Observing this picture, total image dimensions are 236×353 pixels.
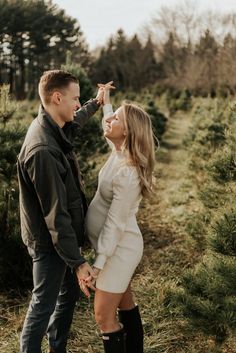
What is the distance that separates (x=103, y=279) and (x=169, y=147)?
39.8 ft

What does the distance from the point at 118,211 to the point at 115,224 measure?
0.08m

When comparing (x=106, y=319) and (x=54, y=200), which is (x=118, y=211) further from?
(x=106, y=319)

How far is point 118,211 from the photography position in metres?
2.46

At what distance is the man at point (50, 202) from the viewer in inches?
94.7

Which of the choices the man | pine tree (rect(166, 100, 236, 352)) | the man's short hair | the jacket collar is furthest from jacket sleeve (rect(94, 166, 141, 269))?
pine tree (rect(166, 100, 236, 352))

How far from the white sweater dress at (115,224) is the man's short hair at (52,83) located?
515 mm

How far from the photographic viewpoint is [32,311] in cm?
264

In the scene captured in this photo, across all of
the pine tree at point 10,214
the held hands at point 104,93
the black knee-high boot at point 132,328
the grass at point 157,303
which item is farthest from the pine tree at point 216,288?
the pine tree at point 10,214

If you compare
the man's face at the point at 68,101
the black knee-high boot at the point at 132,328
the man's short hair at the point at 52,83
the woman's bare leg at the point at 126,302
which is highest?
the man's short hair at the point at 52,83

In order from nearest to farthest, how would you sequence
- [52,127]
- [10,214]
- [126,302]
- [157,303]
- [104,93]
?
[52,127]
[126,302]
[104,93]
[157,303]
[10,214]

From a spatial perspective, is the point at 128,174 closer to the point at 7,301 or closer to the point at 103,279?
the point at 103,279

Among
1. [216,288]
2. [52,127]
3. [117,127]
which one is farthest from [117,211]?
[216,288]

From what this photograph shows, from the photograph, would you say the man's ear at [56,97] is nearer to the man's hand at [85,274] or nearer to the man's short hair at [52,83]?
the man's short hair at [52,83]

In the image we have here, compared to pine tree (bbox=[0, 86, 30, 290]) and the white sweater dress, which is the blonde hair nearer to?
the white sweater dress
